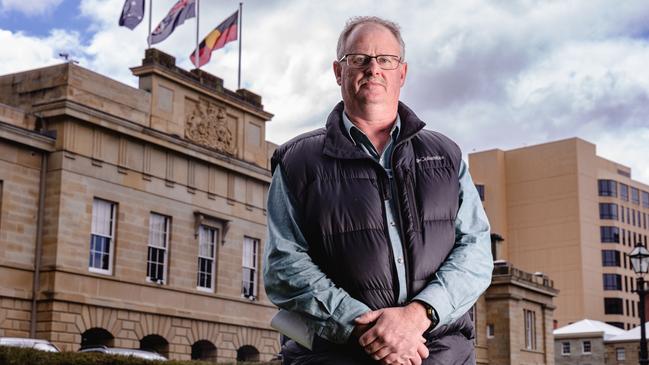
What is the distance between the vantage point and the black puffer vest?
3.42 metres

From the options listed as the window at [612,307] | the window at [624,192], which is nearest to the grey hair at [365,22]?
the window at [612,307]

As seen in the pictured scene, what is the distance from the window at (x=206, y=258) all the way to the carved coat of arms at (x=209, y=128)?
11.0ft

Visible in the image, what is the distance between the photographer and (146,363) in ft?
69.2

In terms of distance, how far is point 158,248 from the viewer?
3297 centimetres

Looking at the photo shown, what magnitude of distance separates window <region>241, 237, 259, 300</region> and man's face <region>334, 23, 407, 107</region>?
111 ft

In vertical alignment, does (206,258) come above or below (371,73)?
above

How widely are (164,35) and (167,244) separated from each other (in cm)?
779

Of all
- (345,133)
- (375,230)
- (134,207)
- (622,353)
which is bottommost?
(375,230)

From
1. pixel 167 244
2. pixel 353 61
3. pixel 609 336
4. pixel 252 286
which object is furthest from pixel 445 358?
pixel 609 336

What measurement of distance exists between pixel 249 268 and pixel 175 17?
34.8 ft

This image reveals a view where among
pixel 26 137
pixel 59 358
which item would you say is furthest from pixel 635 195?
pixel 59 358

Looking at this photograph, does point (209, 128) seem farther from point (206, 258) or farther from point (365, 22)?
point (365, 22)

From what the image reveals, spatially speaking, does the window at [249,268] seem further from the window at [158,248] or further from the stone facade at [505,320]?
the stone facade at [505,320]

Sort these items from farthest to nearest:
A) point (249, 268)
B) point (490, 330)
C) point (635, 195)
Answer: point (635, 195) < point (490, 330) < point (249, 268)
